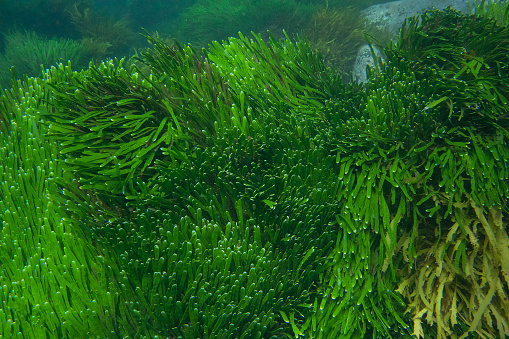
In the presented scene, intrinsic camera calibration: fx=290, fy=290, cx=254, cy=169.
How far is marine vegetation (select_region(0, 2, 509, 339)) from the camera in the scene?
6.47ft

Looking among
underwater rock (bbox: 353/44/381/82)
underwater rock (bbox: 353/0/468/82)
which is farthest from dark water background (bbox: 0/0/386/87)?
underwater rock (bbox: 353/44/381/82)

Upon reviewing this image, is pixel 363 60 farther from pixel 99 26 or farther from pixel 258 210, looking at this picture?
pixel 99 26

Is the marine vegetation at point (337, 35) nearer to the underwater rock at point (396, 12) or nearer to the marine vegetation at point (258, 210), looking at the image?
the underwater rock at point (396, 12)

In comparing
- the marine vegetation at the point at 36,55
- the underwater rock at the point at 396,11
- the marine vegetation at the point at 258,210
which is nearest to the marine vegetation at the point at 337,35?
the underwater rock at the point at 396,11

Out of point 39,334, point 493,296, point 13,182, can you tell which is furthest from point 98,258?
point 493,296

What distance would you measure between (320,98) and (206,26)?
21.9 ft

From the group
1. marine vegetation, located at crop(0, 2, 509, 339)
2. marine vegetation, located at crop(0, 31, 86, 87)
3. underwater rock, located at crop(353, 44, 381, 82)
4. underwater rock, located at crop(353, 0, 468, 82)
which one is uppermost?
marine vegetation, located at crop(0, 31, 86, 87)

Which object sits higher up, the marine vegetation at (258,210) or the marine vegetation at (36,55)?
the marine vegetation at (36,55)

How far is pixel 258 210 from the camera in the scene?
2314mm

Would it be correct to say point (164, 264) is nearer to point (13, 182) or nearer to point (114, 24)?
point (13, 182)

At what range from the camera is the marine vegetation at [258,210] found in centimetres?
197

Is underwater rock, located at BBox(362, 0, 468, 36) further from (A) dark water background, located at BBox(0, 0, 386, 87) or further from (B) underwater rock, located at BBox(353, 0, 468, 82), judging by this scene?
(A) dark water background, located at BBox(0, 0, 386, 87)

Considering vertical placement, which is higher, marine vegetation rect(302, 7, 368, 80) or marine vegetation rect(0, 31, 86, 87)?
marine vegetation rect(0, 31, 86, 87)

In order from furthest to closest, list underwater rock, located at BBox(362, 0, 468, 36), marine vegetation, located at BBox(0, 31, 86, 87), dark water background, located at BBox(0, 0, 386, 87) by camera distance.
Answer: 1. underwater rock, located at BBox(362, 0, 468, 36)
2. dark water background, located at BBox(0, 0, 386, 87)
3. marine vegetation, located at BBox(0, 31, 86, 87)
